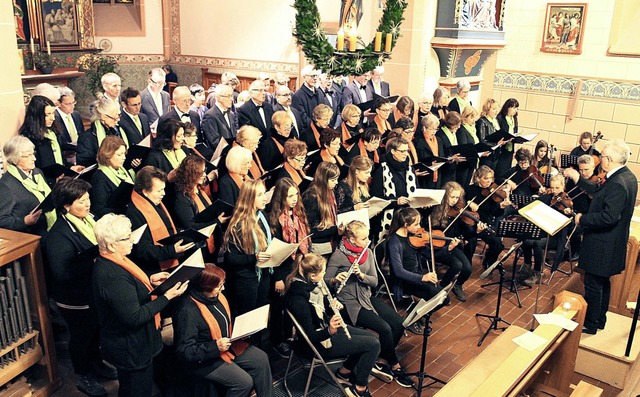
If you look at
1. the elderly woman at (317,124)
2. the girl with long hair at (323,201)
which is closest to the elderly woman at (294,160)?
the girl with long hair at (323,201)

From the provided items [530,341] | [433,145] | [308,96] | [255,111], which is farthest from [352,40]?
[530,341]

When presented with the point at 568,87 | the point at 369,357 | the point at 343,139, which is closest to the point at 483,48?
the point at 568,87

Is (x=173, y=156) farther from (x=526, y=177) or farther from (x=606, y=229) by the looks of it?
(x=526, y=177)

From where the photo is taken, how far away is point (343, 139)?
248 inches

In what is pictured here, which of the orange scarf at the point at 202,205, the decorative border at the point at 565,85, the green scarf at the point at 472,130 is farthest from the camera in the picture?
the decorative border at the point at 565,85

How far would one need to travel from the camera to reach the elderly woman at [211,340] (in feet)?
10.8

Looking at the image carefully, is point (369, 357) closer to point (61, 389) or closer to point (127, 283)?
point (127, 283)

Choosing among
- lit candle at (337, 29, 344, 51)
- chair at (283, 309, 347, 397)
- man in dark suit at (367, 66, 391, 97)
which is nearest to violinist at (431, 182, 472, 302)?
chair at (283, 309, 347, 397)

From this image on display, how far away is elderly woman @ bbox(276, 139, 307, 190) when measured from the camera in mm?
4953

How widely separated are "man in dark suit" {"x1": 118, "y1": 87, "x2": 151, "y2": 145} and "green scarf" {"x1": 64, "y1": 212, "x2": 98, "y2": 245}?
2.07m

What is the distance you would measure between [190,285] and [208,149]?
102 inches

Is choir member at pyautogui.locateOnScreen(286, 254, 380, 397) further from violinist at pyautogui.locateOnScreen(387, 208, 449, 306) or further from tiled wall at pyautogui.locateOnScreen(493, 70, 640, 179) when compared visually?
tiled wall at pyautogui.locateOnScreen(493, 70, 640, 179)

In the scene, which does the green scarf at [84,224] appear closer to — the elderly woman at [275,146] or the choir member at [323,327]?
the choir member at [323,327]

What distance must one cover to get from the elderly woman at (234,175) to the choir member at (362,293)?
0.95 meters
